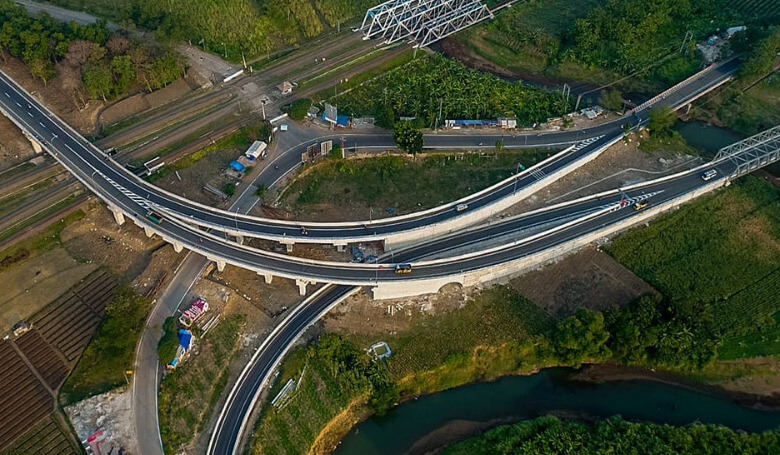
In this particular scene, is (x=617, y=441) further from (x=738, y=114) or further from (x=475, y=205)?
(x=738, y=114)

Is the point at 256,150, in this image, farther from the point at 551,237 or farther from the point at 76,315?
the point at 551,237

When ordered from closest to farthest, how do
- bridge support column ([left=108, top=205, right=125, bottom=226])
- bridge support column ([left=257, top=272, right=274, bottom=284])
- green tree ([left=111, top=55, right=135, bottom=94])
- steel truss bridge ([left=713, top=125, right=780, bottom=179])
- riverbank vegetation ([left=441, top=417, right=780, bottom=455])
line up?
1. riverbank vegetation ([left=441, top=417, right=780, bottom=455])
2. bridge support column ([left=257, top=272, right=274, bottom=284])
3. bridge support column ([left=108, top=205, right=125, bottom=226])
4. steel truss bridge ([left=713, top=125, right=780, bottom=179])
5. green tree ([left=111, top=55, right=135, bottom=94])

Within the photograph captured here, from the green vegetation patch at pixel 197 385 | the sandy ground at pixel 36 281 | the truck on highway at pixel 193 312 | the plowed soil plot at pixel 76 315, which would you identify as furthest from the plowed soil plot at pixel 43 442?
the truck on highway at pixel 193 312

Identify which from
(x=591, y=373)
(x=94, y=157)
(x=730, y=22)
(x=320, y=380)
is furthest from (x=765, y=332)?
(x=94, y=157)

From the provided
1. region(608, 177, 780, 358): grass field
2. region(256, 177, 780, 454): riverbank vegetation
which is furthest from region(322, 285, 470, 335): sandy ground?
region(608, 177, 780, 358): grass field

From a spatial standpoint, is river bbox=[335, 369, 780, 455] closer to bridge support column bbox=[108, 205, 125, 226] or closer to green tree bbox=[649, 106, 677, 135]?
green tree bbox=[649, 106, 677, 135]

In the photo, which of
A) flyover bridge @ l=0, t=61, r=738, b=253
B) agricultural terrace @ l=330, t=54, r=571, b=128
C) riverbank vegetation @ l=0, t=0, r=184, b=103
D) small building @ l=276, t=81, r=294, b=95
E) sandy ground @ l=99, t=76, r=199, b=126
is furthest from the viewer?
small building @ l=276, t=81, r=294, b=95

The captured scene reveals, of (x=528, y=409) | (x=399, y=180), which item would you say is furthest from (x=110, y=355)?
(x=528, y=409)

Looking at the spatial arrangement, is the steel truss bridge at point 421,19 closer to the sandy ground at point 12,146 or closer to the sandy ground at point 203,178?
the sandy ground at point 203,178
